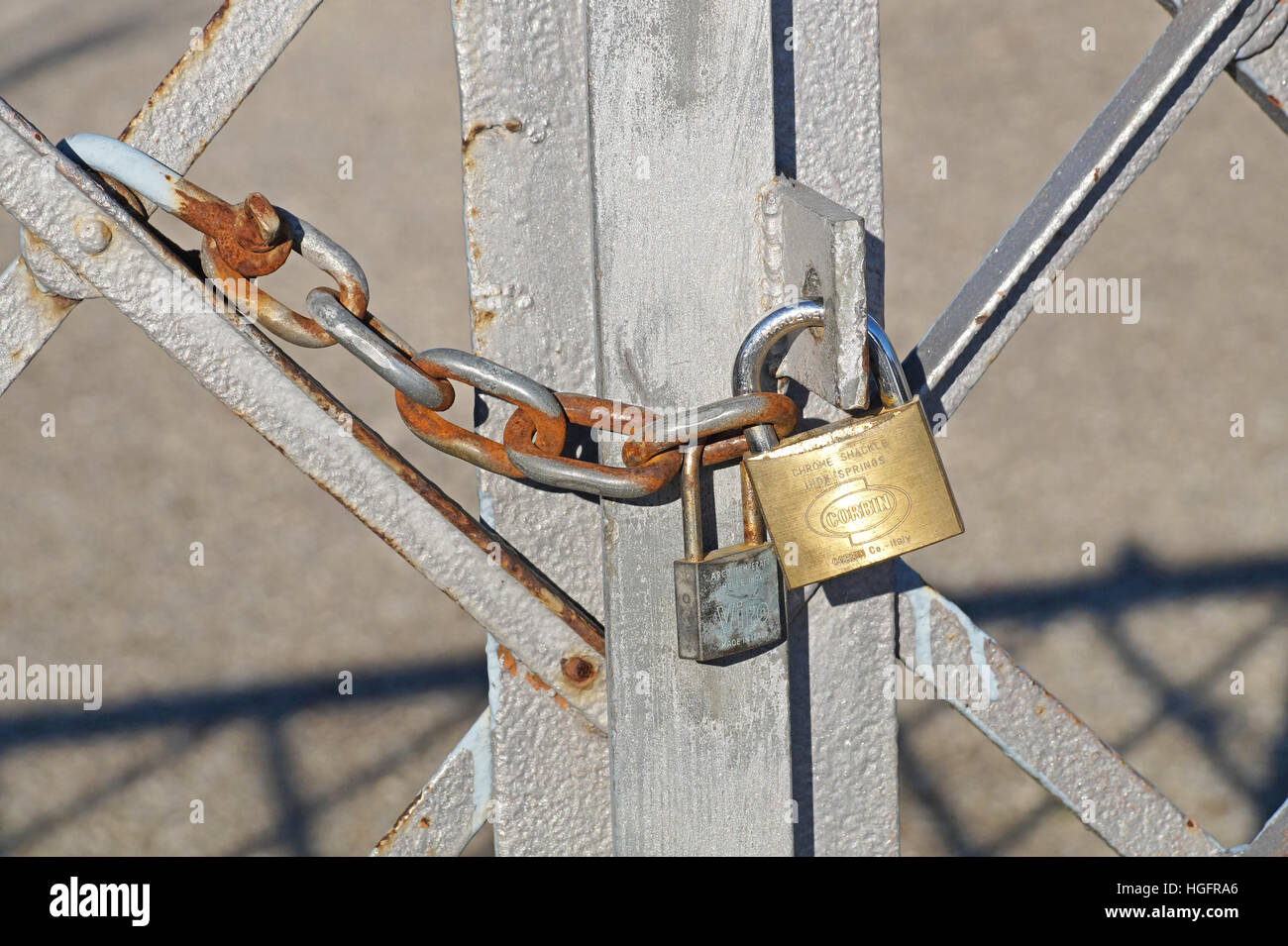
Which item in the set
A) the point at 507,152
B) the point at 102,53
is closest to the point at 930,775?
the point at 507,152

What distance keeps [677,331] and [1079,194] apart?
27 centimetres

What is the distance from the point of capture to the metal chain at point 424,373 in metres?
0.62

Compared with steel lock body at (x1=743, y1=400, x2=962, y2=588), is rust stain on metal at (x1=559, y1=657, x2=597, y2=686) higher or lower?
lower

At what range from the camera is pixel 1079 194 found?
750 mm

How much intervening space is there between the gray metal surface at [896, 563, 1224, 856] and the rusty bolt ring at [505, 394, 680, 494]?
0.77 ft

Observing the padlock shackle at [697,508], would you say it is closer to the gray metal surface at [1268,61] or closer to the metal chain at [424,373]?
the metal chain at [424,373]

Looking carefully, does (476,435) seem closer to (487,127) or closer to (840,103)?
(487,127)

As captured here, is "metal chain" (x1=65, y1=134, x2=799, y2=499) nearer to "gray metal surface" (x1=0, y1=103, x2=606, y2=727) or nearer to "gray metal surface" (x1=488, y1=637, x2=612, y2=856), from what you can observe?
"gray metal surface" (x1=0, y1=103, x2=606, y2=727)

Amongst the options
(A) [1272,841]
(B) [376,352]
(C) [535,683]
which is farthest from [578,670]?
(A) [1272,841]

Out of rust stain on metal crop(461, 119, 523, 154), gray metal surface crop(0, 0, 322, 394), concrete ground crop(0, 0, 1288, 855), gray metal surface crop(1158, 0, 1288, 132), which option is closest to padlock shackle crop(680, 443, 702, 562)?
rust stain on metal crop(461, 119, 523, 154)

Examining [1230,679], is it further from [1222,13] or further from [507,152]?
[507,152]

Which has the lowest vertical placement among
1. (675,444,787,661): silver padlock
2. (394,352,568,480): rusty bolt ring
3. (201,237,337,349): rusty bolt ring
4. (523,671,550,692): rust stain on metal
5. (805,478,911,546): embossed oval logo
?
(523,671,550,692): rust stain on metal

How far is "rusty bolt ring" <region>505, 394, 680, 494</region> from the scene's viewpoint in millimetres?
635

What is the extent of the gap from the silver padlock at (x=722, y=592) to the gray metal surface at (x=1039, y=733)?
14cm
